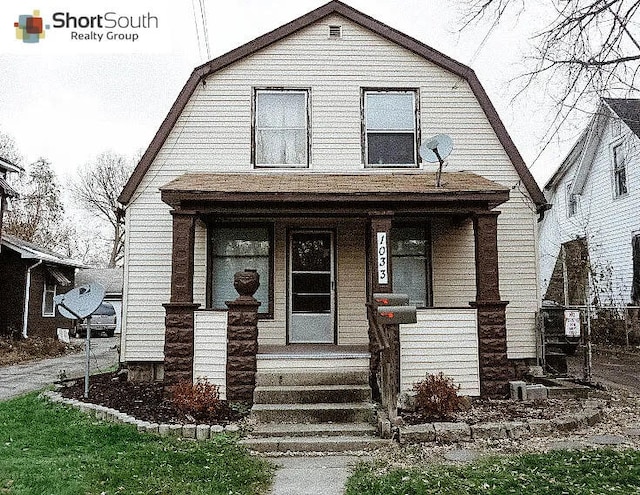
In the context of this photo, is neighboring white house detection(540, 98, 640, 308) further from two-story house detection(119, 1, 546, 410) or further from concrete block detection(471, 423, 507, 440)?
concrete block detection(471, 423, 507, 440)

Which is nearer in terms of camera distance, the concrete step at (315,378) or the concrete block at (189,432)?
the concrete block at (189,432)

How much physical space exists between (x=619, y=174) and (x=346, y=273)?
1178 cm

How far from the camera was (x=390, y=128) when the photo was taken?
400 inches

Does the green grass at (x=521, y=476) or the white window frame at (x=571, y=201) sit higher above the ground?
the white window frame at (x=571, y=201)

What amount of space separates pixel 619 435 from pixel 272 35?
7817mm

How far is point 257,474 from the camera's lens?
5.29 m

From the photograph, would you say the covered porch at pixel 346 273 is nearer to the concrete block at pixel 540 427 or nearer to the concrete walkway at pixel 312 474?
the concrete walkway at pixel 312 474

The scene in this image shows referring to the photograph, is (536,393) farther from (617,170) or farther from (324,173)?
(617,170)

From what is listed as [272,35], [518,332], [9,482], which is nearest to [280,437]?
[9,482]

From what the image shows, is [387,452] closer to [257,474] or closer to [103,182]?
[257,474]

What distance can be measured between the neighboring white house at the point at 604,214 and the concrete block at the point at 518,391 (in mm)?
9778

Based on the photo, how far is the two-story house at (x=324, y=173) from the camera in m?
9.77

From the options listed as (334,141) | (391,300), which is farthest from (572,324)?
(334,141)

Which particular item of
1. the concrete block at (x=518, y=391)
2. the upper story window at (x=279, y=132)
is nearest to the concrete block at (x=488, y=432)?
the concrete block at (x=518, y=391)
